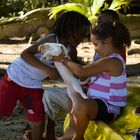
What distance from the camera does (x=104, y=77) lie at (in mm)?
4098

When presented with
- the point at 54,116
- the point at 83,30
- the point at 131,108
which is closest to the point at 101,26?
the point at 83,30

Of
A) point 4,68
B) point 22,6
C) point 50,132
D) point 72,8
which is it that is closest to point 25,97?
point 50,132

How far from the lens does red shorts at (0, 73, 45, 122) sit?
14.9 ft

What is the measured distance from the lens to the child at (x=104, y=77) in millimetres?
3947

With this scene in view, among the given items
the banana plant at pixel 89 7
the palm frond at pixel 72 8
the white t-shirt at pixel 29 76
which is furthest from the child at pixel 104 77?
the palm frond at pixel 72 8

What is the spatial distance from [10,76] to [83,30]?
0.86 m

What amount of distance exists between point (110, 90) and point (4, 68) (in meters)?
5.00

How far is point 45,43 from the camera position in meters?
4.26

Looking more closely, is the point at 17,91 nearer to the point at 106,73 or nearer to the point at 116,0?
the point at 106,73

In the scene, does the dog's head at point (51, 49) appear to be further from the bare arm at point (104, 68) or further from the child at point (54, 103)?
the child at point (54, 103)

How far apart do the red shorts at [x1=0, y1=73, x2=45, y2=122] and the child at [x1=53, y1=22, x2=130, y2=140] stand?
20.4 inches

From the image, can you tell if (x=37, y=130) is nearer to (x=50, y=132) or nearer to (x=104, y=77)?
(x=50, y=132)

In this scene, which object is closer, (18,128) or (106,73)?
(106,73)

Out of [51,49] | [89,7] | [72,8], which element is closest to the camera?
[51,49]
